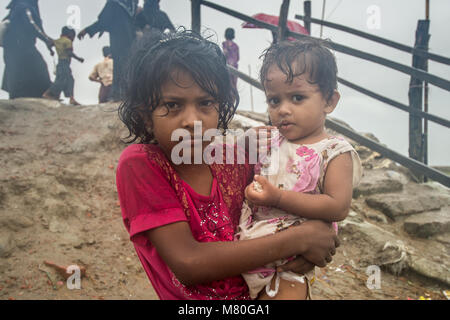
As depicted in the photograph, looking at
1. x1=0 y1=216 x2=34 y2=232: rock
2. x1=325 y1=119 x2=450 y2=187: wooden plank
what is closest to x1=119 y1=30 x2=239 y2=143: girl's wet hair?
x1=0 y1=216 x2=34 y2=232: rock

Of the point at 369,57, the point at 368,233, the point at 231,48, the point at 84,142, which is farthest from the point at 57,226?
the point at 231,48

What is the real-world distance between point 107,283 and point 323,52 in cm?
268

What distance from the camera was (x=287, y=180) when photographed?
1.34 m

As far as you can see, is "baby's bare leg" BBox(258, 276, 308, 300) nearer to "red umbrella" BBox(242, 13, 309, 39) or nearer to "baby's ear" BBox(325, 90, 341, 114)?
"baby's ear" BBox(325, 90, 341, 114)

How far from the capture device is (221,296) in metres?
1.13

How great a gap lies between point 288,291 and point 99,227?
9.32ft

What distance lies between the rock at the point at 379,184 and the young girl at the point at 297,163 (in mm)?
3755

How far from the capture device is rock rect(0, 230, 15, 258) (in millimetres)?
2942

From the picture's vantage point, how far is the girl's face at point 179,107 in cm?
110

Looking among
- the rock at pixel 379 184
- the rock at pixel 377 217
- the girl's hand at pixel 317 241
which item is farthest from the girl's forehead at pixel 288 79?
the rock at pixel 379 184

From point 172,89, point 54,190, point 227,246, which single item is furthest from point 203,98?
point 54,190

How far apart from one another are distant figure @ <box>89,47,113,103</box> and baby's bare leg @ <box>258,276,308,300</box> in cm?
645

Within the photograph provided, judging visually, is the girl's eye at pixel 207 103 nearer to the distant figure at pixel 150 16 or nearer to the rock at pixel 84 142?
the rock at pixel 84 142
